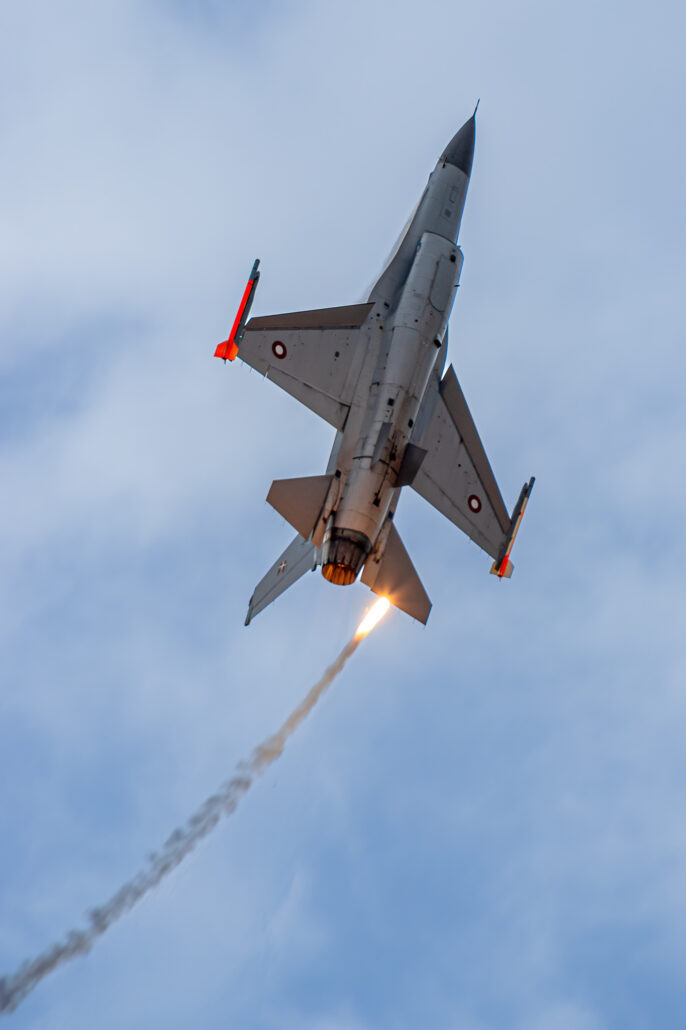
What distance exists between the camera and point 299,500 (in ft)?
107

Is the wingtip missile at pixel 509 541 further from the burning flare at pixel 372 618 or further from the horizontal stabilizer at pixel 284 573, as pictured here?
the horizontal stabilizer at pixel 284 573

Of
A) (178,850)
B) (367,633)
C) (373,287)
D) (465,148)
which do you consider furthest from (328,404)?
(178,850)

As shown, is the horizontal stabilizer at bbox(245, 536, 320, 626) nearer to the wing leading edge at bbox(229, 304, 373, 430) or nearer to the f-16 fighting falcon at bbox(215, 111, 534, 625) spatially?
the f-16 fighting falcon at bbox(215, 111, 534, 625)

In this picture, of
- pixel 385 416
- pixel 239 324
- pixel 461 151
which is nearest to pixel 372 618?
pixel 385 416

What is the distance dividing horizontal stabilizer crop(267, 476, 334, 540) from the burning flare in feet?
19.7

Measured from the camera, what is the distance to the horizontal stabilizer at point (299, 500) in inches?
1288

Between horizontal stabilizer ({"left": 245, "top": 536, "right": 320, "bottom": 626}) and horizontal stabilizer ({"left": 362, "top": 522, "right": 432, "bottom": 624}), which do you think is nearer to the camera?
horizontal stabilizer ({"left": 362, "top": 522, "right": 432, "bottom": 624})

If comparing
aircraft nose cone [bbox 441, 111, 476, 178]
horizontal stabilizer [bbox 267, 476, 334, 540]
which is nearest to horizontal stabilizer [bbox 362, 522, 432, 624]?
horizontal stabilizer [bbox 267, 476, 334, 540]

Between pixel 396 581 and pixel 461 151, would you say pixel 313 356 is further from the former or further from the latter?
pixel 461 151

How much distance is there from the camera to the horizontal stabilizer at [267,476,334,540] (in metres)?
32.7

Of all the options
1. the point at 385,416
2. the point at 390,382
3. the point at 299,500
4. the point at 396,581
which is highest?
→ the point at 390,382

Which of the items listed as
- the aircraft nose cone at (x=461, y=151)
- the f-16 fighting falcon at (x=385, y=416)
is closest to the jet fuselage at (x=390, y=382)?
the f-16 fighting falcon at (x=385, y=416)

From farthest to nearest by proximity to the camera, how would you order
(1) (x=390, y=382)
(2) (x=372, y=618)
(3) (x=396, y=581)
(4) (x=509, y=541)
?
1. (2) (x=372, y=618)
2. (4) (x=509, y=541)
3. (3) (x=396, y=581)
4. (1) (x=390, y=382)

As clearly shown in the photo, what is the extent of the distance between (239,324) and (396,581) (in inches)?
363
